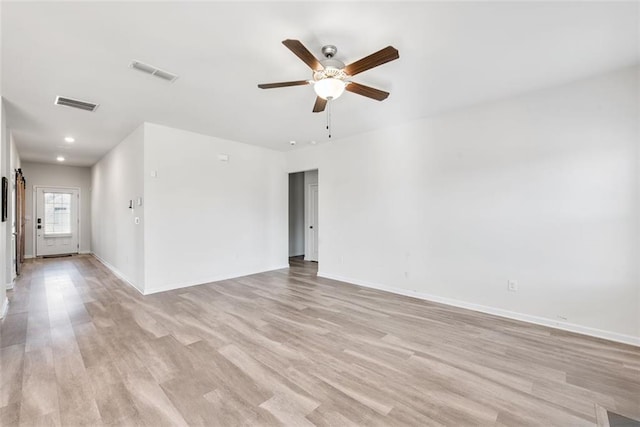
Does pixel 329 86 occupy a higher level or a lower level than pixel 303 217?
higher

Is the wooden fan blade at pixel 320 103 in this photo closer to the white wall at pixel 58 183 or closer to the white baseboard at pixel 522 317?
the white baseboard at pixel 522 317

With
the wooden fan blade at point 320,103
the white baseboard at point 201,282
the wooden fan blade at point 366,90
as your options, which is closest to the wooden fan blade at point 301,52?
the wooden fan blade at point 366,90

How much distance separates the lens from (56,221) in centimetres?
845

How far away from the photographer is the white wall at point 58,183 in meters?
7.93

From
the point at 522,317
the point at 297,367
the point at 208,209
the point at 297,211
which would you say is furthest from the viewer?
the point at 297,211

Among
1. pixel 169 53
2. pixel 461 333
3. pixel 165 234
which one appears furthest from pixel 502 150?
pixel 165 234

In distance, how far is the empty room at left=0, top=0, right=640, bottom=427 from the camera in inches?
80.4

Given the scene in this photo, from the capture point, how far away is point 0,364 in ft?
8.05

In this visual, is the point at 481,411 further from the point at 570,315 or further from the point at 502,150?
the point at 502,150

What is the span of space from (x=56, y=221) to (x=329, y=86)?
1012 cm

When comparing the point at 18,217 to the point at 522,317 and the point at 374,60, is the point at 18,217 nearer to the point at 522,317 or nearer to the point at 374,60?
the point at 374,60

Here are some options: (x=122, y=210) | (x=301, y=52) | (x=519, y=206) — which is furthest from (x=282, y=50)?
(x=122, y=210)

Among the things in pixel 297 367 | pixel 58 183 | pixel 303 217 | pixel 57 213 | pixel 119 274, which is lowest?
pixel 297 367

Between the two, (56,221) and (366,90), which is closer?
(366,90)
